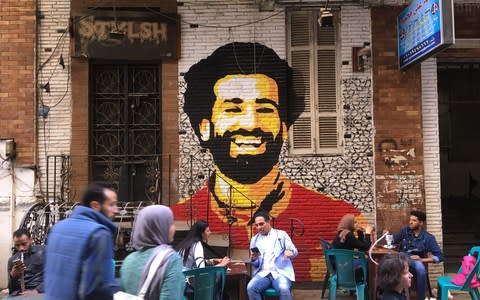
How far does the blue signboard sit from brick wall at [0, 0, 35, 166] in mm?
6177

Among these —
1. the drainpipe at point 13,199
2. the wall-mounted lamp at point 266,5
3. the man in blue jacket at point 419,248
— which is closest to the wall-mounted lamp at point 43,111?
the drainpipe at point 13,199

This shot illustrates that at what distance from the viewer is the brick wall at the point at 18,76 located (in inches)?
348

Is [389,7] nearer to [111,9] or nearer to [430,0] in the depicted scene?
[430,0]

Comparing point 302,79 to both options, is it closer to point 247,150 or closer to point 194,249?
point 247,150

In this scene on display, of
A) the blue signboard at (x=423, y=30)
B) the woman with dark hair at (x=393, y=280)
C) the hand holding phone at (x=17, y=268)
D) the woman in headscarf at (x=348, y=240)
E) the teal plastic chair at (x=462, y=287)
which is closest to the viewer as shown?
the woman with dark hair at (x=393, y=280)

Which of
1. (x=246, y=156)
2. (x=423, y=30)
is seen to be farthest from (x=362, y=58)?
(x=246, y=156)

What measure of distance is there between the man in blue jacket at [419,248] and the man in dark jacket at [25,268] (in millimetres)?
A: 4583

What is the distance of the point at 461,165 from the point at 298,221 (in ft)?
31.3

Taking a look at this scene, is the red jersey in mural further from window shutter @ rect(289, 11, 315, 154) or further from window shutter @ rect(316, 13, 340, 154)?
window shutter @ rect(316, 13, 340, 154)

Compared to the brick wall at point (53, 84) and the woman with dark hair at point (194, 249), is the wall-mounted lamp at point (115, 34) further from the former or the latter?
the woman with dark hair at point (194, 249)

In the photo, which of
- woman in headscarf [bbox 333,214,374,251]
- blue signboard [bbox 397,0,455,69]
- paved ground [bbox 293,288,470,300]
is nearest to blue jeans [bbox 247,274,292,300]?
woman in headscarf [bbox 333,214,374,251]

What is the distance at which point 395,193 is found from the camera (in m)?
8.77

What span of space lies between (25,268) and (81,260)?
3338 millimetres

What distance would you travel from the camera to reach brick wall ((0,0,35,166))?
8.84m
